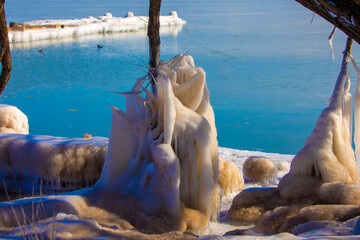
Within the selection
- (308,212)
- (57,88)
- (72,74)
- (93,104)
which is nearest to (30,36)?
(72,74)

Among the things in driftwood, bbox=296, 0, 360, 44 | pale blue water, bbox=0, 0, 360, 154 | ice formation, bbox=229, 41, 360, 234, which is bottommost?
pale blue water, bbox=0, 0, 360, 154

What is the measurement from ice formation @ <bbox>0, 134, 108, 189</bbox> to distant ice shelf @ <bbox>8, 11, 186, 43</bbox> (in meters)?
15.7

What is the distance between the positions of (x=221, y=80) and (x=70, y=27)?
12.0 meters

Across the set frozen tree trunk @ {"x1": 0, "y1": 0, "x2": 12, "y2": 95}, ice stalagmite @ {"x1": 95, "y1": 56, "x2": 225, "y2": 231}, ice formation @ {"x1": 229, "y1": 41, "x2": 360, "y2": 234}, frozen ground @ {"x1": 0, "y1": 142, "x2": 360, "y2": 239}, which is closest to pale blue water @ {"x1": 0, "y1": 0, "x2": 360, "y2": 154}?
ice stalagmite @ {"x1": 95, "y1": 56, "x2": 225, "y2": 231}

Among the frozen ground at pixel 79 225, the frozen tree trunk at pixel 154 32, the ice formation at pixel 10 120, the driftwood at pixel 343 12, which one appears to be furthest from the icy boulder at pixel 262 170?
the ice formation at pixel 10 120

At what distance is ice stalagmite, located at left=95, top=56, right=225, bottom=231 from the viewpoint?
425 cm

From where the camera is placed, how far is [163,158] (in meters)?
4.19

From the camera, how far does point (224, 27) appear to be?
30172 mm

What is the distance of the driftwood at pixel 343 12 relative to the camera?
2.36m

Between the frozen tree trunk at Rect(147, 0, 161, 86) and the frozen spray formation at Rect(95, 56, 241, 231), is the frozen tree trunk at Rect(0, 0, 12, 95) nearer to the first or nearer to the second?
the frozen spray formation at Rect(95, 56, 241, 231)

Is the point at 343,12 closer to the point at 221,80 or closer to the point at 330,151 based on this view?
the point at 330,151

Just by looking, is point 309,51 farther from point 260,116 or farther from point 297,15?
point 297,15

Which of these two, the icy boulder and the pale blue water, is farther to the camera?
the pale blue water

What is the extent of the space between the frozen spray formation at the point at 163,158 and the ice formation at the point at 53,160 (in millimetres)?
1844
